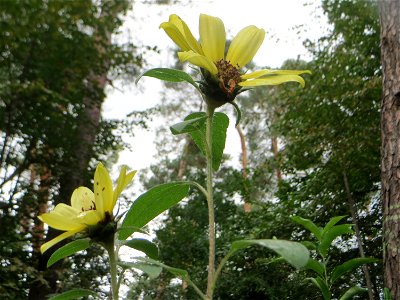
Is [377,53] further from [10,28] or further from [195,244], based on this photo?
[10,28]

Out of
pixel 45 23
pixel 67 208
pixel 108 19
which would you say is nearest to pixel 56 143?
pixel 45 23

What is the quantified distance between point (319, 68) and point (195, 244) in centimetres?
255

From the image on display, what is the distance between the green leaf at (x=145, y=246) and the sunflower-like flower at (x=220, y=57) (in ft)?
0.52

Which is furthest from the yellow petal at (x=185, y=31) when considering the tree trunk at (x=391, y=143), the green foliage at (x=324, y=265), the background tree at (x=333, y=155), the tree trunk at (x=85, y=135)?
the tree trunk at (x=85, y=135)

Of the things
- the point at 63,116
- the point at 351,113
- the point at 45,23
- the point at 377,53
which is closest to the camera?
the point at 351,113

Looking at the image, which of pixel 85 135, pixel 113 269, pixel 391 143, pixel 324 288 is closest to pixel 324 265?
pixel 324 288

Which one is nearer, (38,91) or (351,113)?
(351,113)

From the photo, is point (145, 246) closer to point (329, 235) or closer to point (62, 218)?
point (62, 218)

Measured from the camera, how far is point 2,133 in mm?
4602

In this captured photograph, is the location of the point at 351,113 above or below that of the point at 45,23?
below

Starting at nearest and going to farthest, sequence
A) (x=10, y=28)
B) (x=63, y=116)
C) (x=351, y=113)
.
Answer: (x=351, y=113) → (x=10, y=28) → (x=63, y=116)

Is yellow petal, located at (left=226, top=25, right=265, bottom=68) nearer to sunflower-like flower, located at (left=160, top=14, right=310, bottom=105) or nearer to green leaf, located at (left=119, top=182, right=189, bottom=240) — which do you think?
sunflower-like flower, located at (left=160, top=14, right=310, bottom=105)

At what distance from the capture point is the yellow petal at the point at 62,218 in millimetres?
427

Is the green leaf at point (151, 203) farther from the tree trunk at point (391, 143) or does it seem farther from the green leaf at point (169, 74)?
the tree trunk at point (391, 143)
